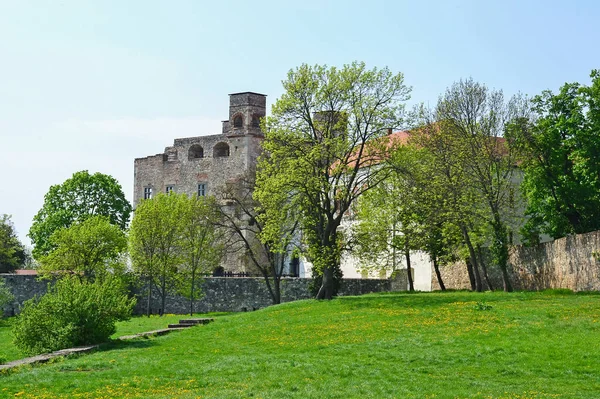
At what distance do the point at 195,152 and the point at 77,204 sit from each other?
39.3 ft

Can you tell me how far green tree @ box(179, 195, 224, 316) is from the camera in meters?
55.0

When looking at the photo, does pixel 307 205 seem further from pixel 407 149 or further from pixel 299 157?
pixel 407 149

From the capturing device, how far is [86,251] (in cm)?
5603

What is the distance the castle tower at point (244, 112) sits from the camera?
77.9 metres

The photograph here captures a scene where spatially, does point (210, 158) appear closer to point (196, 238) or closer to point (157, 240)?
point (196, 238)

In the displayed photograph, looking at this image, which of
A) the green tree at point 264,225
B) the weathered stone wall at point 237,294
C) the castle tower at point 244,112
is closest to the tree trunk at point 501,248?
the green tree at point 264,225

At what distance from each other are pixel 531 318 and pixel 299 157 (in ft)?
49.4

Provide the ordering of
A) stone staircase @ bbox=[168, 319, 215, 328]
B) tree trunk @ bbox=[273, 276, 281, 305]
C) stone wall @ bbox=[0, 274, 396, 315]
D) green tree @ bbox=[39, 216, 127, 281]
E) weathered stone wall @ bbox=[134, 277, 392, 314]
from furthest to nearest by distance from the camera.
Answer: weathered stone wall @ bbox=[134, 277, 392, 314], stone wall @ bbox=[0, 274, 396, 315], green tree @ bbox=[39, 216, 127, 281], tree trunk @ bbox=[273, 276, 281, 305], stone staircase @ bbox=[168, 319, 215, 328]

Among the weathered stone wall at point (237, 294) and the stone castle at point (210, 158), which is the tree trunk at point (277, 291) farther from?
the stone castle at point (210, 158)

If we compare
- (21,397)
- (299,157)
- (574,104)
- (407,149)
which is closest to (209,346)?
(21,397)

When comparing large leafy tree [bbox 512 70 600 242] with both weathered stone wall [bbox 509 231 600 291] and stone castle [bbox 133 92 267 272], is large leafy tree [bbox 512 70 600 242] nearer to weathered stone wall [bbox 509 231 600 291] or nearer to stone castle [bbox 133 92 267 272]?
weathered stone wall [bbox 509 231 600 291]

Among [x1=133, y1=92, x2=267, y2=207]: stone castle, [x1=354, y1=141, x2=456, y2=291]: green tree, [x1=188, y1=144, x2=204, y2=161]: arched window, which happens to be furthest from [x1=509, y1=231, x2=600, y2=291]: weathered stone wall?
[x1=188, y1=144, x2=204, y2=161]: arched window

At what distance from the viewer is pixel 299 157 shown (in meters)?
38.6

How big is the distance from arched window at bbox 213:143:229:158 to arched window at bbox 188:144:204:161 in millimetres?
1801
